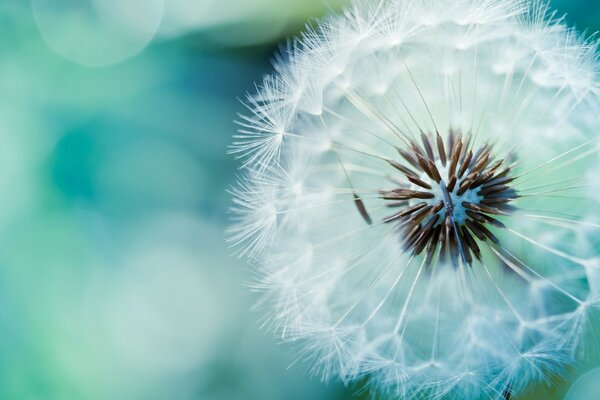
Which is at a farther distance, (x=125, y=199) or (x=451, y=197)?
(x=125, y=199)

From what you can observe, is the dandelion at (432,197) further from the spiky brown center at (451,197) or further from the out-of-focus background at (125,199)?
the out-of-focus background at (125,199)

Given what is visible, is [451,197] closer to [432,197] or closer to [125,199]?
[432,197]

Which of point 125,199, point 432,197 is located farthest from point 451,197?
point 125,199

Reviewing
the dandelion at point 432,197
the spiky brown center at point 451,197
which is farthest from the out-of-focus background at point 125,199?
the spiky brown center at point 451,197

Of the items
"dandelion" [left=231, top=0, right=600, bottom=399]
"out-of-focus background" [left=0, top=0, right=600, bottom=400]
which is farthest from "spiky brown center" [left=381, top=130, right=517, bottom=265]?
"out-of-focus background" [left=0, top=0, right=600, bottom=400]

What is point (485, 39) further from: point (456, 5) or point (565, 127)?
point (565, 127)

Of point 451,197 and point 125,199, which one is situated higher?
point 125,199

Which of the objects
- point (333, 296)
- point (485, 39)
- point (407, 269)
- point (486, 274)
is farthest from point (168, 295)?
point (485, 39)
